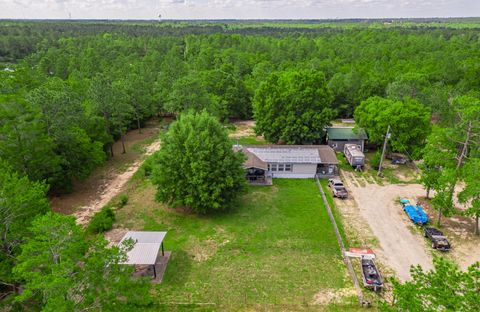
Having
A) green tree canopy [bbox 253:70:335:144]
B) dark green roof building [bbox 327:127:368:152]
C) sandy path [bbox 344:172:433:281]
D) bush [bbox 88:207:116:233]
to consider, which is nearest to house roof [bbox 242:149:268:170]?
green tree canopy [bbox 253:70:335:144]

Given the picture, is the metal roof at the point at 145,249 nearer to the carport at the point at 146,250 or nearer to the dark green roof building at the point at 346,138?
the carport at the point at 146,250

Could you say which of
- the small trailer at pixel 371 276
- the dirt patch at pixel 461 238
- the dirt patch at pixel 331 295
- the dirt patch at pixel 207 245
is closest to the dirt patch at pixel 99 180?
the dirt patch at pixel 207 245

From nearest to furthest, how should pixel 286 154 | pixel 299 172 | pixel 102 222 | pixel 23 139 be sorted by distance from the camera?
1. pixel 102 222
2. pixel 23 139
3. pixel 299 172
4. pixel 286 154

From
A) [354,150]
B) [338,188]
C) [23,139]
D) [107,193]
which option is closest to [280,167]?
[338,188]

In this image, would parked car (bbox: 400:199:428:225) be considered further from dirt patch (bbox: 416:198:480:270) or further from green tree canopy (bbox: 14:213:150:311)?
green tree canopy (bbox: 14:213:150:311)

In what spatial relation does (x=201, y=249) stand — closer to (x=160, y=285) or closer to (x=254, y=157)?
(x=160, y=285)

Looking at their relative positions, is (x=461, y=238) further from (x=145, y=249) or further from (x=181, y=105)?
(x=181, y=105)

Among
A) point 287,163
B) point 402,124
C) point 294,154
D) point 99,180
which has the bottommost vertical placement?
point 99,180
